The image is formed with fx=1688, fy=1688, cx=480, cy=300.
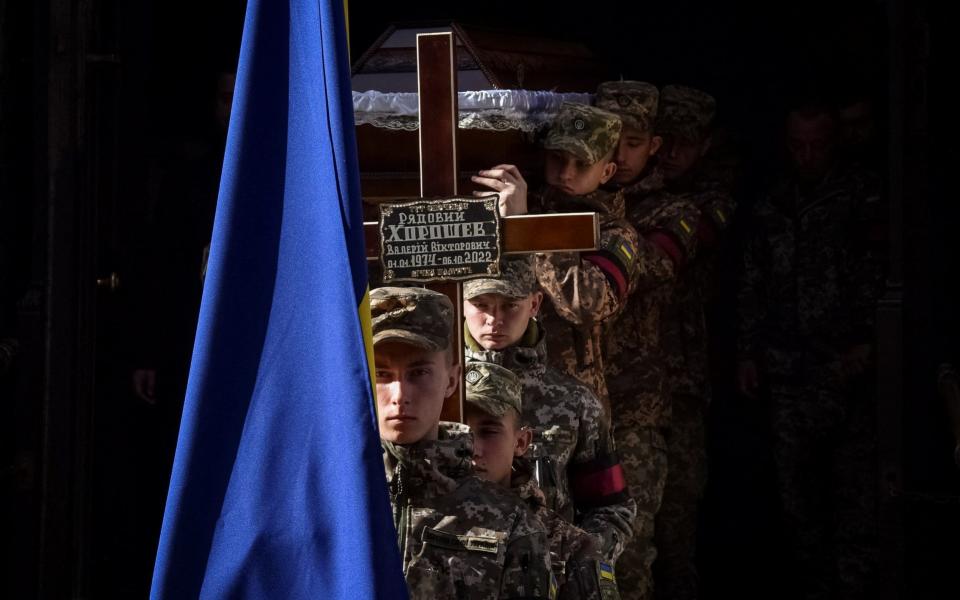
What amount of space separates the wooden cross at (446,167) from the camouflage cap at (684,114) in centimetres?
215

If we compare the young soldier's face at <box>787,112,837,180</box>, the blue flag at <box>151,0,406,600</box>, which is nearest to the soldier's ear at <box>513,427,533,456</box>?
the blue flag at <box>151,0,406,600</box>

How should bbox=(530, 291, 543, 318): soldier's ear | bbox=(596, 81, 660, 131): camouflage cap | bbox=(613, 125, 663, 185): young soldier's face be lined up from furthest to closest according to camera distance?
bbox=(613, 125, 663, 185): young soldier's face → bbox=(596, 81, 660, 131): camouflage cap → bbox=(530, 291, 543, 318): soldier's ear

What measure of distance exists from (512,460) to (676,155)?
2602mm

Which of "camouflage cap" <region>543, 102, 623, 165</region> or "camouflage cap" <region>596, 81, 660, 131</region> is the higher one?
"camouflage cap" <region>596, 81, 660, 131</region>

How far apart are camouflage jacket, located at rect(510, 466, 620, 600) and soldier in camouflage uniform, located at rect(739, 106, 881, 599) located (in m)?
2.10

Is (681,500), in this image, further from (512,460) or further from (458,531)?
(458,531)

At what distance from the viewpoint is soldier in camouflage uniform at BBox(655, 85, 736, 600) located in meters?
6.20

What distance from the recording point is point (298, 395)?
320cm

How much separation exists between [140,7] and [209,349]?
13.2 ft

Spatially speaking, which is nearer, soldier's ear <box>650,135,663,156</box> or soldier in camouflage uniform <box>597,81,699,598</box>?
soldier in camouflage uniform <box>597,81,699,598</box>

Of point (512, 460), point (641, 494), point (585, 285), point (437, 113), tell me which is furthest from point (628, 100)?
point (512, 460)

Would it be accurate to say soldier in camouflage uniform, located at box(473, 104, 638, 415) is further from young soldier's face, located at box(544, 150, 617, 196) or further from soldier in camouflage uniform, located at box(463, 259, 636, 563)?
soldier in camouflage uniform, located at box(463, 259, 636, 563)

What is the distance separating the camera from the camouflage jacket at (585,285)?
5160 mm

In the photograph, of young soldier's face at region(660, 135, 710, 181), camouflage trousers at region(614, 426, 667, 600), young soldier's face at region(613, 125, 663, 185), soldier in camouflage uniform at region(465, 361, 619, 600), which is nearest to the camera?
soldier in camouflage uniform at region(465, 361, 619, 600)
